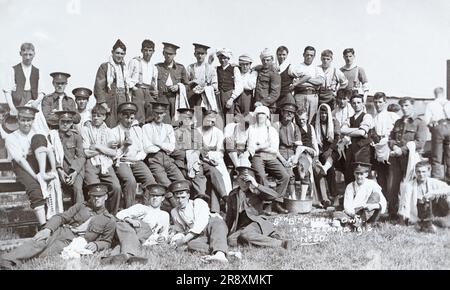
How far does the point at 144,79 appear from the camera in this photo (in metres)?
6.08

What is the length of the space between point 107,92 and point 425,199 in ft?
13.1

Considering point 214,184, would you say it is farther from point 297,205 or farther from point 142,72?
point 142,72

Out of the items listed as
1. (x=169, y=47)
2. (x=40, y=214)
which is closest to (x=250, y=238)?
(x=40, y=214)

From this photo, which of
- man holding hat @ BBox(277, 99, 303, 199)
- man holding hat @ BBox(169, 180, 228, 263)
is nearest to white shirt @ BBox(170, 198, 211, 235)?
man holding hat @ BBox(169, 180, 228, 263)

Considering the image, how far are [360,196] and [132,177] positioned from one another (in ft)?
8.72

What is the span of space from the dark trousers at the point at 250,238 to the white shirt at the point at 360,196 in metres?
1.07

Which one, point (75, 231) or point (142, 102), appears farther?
point (142, 102)

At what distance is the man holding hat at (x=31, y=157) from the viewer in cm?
529

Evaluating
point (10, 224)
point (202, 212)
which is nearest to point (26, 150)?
point (10, 224)

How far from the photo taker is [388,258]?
18.7ft

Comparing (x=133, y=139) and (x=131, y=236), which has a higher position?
(x=133, y=139)

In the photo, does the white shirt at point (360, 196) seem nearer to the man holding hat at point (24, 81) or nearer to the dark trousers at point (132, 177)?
the dark trousers at point (132, 177)

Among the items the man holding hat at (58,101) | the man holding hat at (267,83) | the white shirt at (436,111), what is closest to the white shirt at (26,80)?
the man holding hat at (58,101)
